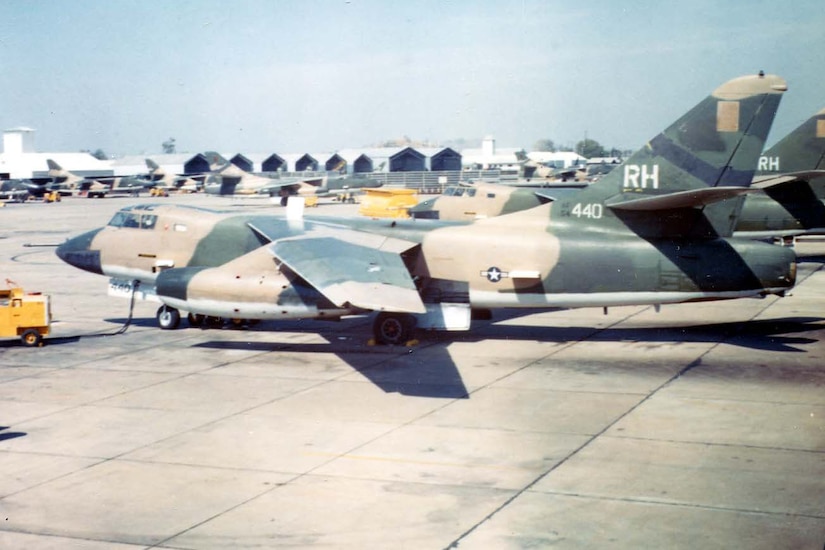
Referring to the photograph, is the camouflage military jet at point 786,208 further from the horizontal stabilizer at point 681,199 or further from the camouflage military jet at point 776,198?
the horizontal stabilizer at point 681,199

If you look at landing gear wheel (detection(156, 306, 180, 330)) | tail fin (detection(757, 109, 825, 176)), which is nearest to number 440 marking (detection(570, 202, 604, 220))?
landing gear wheel (detection(156, 306, 180, 330))

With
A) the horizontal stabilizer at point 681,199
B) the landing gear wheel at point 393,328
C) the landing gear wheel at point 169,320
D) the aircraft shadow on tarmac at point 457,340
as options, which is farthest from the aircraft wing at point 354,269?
the horizontal stabilizer at point 681,199

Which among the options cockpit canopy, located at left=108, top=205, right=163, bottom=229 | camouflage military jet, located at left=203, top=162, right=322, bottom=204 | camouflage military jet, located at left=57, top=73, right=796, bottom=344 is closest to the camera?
camouflage military jet, located at left=57, top=73, right=796, bottom=344

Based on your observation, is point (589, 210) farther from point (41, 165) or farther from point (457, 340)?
point (41, 165)

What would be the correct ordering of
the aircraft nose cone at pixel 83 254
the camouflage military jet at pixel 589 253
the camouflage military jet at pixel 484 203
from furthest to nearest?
1. the camouflage military jet at pixel 484 203
2. the aircraft nose cone at pixel 83 254
3. the camouflage military jet at pixel 589 253

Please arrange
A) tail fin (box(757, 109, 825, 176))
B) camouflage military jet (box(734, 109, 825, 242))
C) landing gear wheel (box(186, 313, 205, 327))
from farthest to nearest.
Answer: tail fin (box(757, 109, 825, 176)) < camouflage military jet (box(734, 109, 825, 242)) < landing gear wheel (box(186, 313, 205, 327))

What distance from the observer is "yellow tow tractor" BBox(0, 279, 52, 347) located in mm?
19859

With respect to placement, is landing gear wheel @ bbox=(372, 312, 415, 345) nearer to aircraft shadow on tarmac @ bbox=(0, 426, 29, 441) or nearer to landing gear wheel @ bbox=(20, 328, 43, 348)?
landing gear wheel @ bbox=(20, 328, 43, 348)

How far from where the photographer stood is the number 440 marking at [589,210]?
19.6 m

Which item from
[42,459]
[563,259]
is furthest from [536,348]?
[42,459]

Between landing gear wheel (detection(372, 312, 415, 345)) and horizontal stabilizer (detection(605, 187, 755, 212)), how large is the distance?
5.05 meters

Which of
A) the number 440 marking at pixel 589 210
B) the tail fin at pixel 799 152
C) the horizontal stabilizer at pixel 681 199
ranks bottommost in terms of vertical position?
the number 440 marking at pixel 589 210

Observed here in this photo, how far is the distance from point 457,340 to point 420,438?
7.78m

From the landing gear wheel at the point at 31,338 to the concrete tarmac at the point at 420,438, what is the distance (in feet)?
0.83
